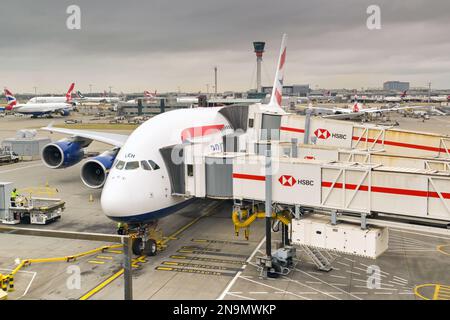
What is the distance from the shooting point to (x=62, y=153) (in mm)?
34188

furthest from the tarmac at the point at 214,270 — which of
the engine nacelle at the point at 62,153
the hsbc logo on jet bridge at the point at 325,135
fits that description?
the engine nacelle at the point at 62,153

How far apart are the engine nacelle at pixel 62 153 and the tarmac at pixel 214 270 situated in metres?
8.87

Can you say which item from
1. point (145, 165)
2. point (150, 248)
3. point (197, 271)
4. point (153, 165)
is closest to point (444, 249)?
point (197, 271)

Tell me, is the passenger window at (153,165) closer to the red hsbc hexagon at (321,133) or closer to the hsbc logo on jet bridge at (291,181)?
the hsbc logo on jet bridge at (291,181)

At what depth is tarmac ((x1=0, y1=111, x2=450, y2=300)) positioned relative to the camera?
16.7 meters

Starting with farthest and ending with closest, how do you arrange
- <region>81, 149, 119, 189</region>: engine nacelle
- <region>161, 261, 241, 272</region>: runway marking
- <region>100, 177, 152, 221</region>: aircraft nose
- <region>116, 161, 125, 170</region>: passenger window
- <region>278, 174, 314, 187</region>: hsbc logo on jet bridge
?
<region>81, 149, 119, 189</region>: engine nacelle → <region>116, 161, 125, 170</region>: passenger window → <region>161, 261, 241, 272</region>: runway marking → <region>100, 177, 152, 221</region>: aircraft nose → <region>278, 174, 314, 187</region>: hsbc logo on jet bridge

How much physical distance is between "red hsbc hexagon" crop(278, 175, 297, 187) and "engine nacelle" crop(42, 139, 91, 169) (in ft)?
73.8

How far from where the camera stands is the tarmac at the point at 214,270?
16.7m

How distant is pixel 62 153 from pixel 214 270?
67.3 ft

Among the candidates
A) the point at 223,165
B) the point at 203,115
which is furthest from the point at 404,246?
the point at 203,115

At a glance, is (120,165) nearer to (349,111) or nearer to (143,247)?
(143,247)

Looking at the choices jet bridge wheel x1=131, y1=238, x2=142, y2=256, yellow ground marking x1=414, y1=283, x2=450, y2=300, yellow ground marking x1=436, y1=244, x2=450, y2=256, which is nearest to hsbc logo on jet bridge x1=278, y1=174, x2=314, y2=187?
yellow ground marking x1=414, y1=283, x2=450, y2=300

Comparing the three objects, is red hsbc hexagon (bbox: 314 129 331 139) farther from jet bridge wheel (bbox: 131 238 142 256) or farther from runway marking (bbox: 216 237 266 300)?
jet bridge wheel (bbox: 131 238 142 256)
